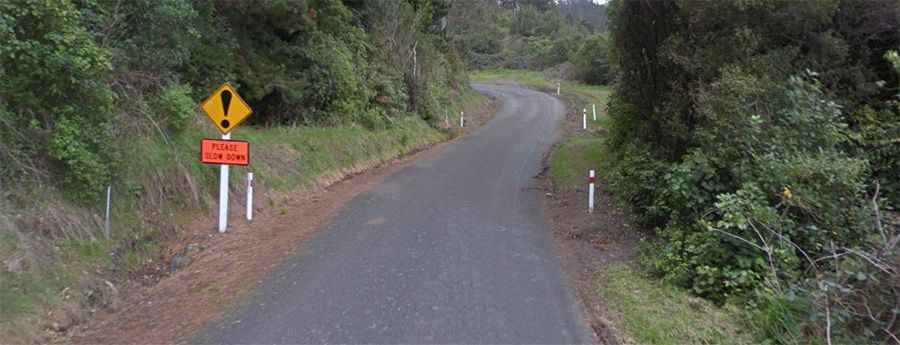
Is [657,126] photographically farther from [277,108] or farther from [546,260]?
[277,108]

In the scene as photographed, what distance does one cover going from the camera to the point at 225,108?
10.2m

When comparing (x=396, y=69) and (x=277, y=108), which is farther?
(x=396, y=69)

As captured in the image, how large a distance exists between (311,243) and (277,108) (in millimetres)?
8482

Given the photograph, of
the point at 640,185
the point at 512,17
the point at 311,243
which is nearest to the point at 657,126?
the point at 640,185

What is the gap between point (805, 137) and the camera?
29.7 ft

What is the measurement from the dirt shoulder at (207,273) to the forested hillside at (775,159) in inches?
194

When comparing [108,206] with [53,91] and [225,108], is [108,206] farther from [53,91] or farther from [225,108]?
[225,108]

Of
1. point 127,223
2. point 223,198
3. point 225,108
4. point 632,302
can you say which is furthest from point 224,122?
point 632,302

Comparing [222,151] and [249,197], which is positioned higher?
[222,151]

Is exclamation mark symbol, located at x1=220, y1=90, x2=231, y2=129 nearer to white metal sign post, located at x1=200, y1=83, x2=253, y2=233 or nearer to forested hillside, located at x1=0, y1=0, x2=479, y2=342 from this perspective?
white metal sign post, located at x1=200, y1=83, x2=253, y2=233

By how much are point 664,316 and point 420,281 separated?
2.60 meters

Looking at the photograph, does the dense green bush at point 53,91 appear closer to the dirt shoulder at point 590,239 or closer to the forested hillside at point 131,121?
the forested hillside at point 131,121

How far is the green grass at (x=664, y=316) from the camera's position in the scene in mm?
6289

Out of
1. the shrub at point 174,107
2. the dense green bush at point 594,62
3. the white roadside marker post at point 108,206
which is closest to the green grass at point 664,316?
the white roadside marker post at point 108,206
